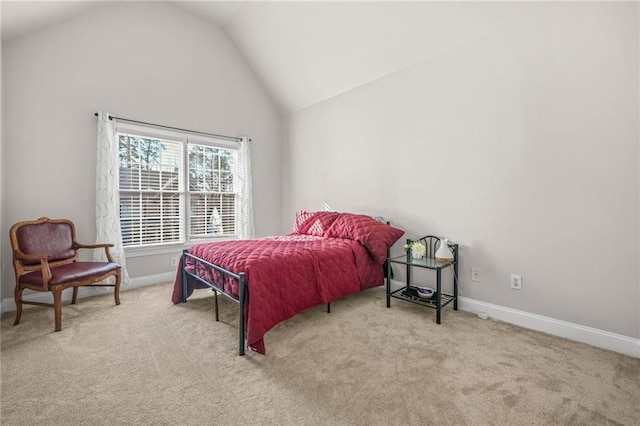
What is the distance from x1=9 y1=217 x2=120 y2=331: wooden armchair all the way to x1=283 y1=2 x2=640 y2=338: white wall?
329 cm

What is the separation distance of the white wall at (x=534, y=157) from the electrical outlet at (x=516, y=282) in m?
0.04

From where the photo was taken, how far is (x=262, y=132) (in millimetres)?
5078

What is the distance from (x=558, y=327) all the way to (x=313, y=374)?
6.82ft

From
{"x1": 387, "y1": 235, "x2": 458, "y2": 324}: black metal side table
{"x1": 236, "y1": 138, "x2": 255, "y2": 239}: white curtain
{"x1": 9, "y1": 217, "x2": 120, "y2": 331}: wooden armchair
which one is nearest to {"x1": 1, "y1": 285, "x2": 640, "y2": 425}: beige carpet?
{"x1": 387, "y1": 235, "x2": 458, "y2": 324}: black metal side table

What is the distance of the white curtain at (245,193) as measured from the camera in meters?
4.79

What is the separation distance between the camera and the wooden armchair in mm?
2539

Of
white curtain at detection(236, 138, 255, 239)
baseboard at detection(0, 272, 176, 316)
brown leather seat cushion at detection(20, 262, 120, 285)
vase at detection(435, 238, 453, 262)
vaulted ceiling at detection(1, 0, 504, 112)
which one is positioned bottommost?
baseboard at detection(0, 272, 176, 316)

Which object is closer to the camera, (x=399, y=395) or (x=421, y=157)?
(x=399, y=395)

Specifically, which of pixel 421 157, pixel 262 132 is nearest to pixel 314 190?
pixel 262 132

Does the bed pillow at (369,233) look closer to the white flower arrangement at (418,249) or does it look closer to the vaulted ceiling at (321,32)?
the white flower arrangement at (418,249)

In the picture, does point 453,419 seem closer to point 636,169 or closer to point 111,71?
point 636,169

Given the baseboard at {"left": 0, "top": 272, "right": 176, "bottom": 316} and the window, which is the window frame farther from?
the baseboard at {"left": 0, "top": 272, "right": 176, "bottom": 316}

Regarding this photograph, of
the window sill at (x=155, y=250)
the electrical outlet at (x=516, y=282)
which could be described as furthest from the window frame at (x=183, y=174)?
the electrical outlet at (x=516, y=282)

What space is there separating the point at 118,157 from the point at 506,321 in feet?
15.6
